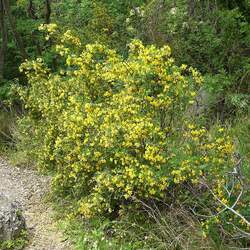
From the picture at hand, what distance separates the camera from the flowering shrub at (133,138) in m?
4.62

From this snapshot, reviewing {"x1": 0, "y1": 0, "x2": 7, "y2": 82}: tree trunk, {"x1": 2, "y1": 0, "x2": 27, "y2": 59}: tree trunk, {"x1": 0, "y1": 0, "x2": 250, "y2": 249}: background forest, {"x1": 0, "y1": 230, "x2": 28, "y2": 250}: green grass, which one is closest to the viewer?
{"x1": 0, "y1": 0, "x2": 250, "y2": 249}: background forest

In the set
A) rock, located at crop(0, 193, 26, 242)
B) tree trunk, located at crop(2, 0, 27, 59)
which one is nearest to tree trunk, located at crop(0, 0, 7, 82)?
tree trunk, located at crop(2, 0, 27, 59)

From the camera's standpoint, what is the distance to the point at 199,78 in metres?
5.11

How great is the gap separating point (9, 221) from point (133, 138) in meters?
1.40

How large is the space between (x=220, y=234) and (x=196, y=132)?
0.85 meters

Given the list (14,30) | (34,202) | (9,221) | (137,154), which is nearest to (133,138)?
(137,154)

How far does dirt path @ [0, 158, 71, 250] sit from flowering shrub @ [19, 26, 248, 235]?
37 cm

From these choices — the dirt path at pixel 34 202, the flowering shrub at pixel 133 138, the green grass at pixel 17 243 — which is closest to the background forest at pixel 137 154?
the flowering shrub at pixel 133 138

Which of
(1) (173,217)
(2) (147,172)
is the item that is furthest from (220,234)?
(2) (147,172)

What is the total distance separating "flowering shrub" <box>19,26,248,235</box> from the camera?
4621 millimetres

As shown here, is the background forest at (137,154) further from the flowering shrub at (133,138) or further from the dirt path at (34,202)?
the dirt path at (34,202)

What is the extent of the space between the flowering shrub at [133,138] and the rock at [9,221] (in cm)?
57

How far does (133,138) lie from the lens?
4680 millimetres

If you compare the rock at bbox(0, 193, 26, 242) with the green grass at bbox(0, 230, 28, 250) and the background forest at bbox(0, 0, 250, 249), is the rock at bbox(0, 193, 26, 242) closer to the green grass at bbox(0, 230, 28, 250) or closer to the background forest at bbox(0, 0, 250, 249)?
the green grass at bbox(0, 230, 28, 250)
